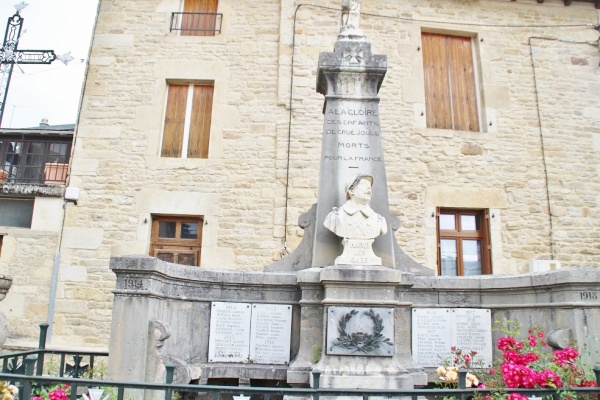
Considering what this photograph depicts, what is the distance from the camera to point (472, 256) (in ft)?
28.3

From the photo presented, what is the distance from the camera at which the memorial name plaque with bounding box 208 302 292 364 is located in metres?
4.24

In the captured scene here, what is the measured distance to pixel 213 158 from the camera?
864 centimetres

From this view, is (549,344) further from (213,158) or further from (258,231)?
(213,158)

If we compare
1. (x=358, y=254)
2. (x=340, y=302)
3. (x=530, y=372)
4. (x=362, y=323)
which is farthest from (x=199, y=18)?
(x=530, y=372)

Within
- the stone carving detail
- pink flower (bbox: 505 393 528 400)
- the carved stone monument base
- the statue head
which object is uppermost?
the statue head

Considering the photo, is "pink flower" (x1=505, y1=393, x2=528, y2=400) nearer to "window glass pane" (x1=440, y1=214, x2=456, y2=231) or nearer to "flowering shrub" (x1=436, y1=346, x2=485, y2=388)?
"flowering shrub" (x1=436, y1=346, x2=485, y2=388)

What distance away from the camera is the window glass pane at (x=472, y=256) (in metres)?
8.53

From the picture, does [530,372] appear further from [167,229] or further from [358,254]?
[167,229]

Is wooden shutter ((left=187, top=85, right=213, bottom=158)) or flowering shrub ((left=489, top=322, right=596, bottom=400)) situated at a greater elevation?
wooden shutter ((left=187, top=85, right=213, bottom=158))

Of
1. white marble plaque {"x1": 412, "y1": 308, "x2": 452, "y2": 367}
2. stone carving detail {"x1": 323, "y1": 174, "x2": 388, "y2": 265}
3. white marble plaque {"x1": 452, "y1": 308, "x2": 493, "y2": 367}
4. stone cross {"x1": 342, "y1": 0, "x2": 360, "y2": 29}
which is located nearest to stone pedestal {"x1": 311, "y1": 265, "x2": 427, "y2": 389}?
stone carving detail {"x1": 323, "y1": 174, "x2": 388, "y2": 265}

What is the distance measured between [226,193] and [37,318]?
3.69 meters

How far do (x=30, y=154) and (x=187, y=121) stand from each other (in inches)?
147

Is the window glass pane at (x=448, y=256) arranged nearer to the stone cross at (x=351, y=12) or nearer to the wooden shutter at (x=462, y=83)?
the wooden shutter at (x=462, y=83)

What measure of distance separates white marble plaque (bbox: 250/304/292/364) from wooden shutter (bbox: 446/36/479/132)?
636cm
